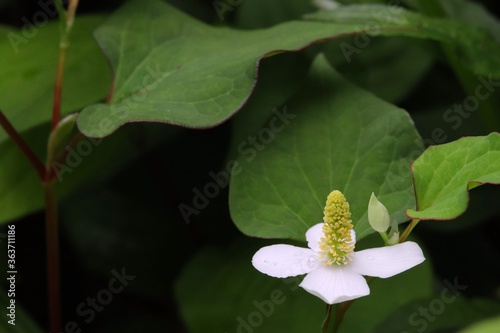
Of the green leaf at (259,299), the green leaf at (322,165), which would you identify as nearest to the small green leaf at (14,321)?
the green leaf at (259,299)

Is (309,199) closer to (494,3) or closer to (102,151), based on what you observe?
(102,151)

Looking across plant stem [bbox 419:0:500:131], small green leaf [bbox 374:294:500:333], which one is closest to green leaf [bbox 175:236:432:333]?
small green leaf [bbox 374:294:500:333]

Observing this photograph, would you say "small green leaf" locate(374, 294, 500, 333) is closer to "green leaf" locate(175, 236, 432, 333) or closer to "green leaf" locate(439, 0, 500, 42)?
"green leaf" locate(175, 236, 432, 333)

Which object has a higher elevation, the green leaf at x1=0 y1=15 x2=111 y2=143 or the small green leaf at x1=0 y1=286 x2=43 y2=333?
the green leaf at x1=0 y1=15 x2=111 y2=143

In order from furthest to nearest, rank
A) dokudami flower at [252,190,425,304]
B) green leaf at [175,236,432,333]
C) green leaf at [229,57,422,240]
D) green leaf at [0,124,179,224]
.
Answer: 1. green leaf at [0,124,179,224]
2. green leaf at [175,236,432,333]
3. green leaf at [229,57,422,240]
4. dokudami flower at [252,190,425,304]

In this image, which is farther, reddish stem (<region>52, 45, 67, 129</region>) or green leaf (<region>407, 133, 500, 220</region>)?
reddish stem (<region>52, 45, 67, 129</region>)

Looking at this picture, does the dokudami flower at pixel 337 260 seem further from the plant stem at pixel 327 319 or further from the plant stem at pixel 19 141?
the plant stem at pixel 19 141

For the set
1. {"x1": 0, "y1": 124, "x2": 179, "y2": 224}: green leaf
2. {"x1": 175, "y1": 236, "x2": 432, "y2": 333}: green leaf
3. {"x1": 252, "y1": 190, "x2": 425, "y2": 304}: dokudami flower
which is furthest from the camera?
{"x1": 0, "y1": 124, "x2": 179, "y2": 224}: green leaf
